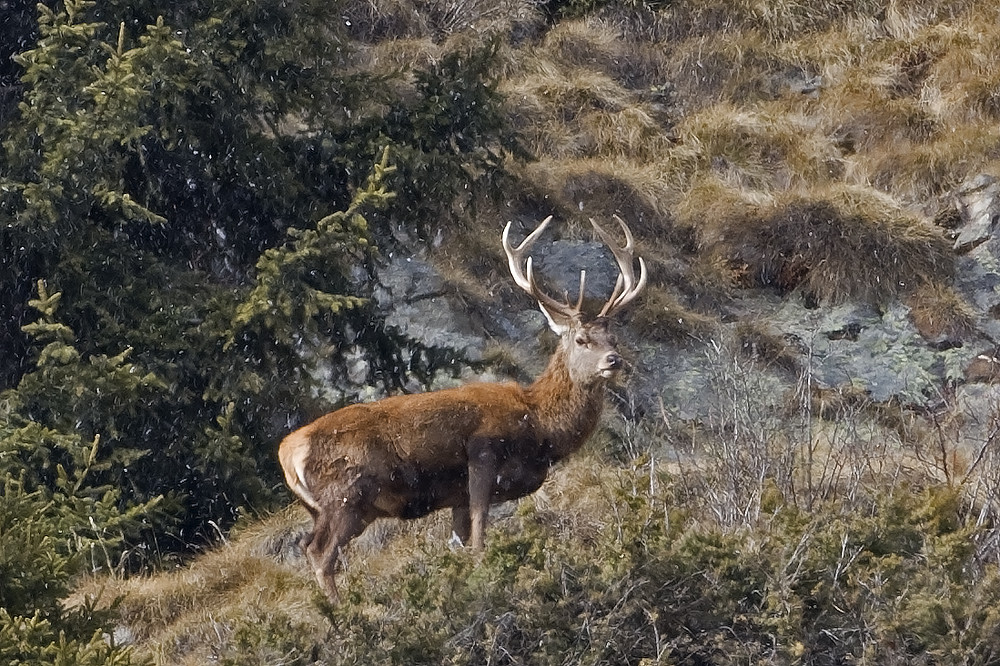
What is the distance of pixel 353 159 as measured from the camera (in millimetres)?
11289

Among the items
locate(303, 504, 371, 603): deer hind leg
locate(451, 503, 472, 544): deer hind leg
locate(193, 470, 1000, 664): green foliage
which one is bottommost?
locate(451, 503, 472, 544): deer hind leg

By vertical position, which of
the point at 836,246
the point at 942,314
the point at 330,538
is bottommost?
the point at 942,314

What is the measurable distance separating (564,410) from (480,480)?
0.70 metres

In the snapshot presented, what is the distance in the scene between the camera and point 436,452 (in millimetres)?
8820

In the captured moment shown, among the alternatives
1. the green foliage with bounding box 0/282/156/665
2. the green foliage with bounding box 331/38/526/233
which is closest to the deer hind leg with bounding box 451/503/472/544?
the green foliage with bounding box 0/282/156/665

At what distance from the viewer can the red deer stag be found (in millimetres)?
8734

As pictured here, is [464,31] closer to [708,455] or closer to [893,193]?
[893,193]

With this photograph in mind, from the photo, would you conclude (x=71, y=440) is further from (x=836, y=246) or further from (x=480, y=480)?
(x=836, y=246)

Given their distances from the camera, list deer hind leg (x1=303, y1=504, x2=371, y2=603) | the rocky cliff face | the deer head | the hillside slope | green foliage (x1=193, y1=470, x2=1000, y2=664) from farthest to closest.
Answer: the rocky cliff face → the deer head → deer hind leg (x1=303, y1=504, x2=371, y2=603) → the hillside slope → green foliage (x1=193, y1=470, x2=1000, y2=664)

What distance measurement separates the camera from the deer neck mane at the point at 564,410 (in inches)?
356

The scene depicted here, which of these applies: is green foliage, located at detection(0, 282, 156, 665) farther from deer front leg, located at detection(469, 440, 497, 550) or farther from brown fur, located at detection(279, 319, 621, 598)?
deer front leg, located at detection(469, 440, 497, 550)

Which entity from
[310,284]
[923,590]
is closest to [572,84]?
[310,284]

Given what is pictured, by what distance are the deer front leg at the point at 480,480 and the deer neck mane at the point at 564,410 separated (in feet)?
1.21

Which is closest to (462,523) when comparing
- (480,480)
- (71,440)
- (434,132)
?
(480,480)
